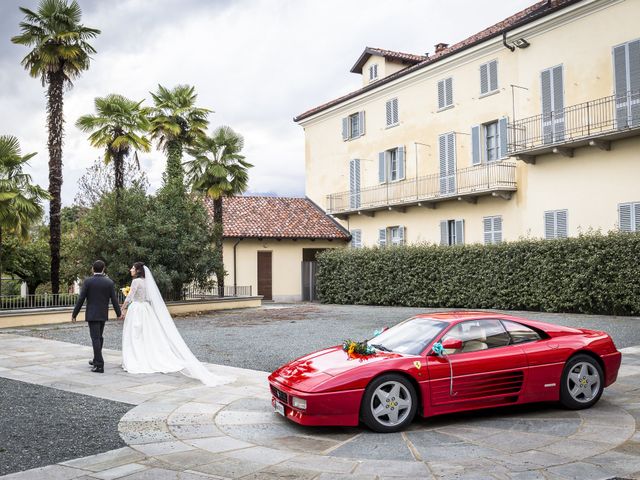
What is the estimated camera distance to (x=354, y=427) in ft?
23.6

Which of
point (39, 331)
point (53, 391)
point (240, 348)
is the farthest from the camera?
point (39, 331)

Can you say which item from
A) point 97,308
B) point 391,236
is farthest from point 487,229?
point 97,308

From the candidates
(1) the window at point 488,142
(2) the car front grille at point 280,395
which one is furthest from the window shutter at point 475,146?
(2) the car front grille at point 280,395

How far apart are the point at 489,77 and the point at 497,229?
20.4 ft

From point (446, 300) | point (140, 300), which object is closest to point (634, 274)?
point (446, 300)

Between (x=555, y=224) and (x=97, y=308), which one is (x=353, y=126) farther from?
(x=97, y=308)

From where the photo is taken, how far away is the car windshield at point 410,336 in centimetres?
756

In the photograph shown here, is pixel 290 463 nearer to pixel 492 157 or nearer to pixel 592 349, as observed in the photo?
pixel 592 349

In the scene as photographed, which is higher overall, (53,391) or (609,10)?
(609,10)

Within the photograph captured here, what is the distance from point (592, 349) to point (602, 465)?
8.15ft

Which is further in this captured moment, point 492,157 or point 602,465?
point 492,157

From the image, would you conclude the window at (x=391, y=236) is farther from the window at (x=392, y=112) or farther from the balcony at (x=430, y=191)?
the window at (x=392, y=112)

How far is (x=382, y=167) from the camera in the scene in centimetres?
3250

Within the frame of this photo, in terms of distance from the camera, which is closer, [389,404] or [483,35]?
[389,404]
